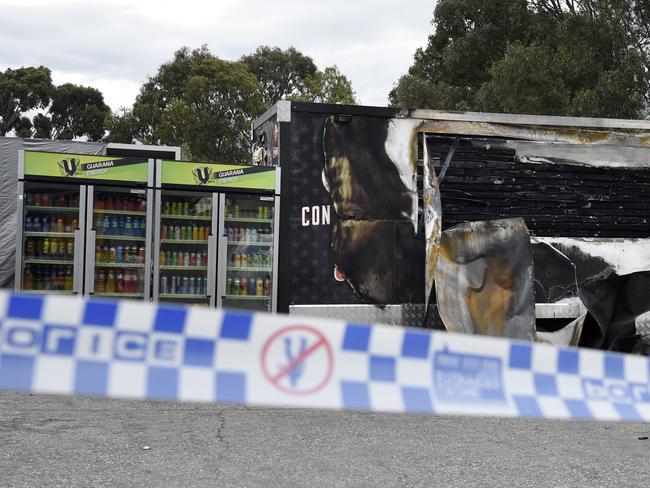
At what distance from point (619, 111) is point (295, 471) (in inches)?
643

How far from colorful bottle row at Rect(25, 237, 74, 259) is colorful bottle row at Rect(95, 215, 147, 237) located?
450 millimetres

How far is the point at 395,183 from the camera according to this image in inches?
A: 337

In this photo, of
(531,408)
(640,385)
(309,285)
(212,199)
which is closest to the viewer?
(531,408)

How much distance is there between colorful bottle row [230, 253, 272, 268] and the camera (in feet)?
30.7

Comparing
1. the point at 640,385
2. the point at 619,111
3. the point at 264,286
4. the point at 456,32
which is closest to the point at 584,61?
the point at 619,111

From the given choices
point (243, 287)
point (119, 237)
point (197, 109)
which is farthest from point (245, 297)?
point (197, 109)

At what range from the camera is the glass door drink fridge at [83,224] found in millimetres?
8594

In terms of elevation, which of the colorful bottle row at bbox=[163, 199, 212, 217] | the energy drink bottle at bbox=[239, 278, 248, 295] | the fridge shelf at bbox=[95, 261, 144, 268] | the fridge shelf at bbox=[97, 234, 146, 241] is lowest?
the energy drink bottle at bbox=[239, 278, 248, 295]

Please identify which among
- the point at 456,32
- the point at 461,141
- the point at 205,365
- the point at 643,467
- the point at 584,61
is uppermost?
the point at 456,32

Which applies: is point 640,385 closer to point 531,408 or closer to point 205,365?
point 531,408

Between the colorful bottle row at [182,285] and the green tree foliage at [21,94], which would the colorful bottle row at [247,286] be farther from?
the green tree foliage at [21,94]

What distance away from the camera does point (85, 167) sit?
8.66 meters

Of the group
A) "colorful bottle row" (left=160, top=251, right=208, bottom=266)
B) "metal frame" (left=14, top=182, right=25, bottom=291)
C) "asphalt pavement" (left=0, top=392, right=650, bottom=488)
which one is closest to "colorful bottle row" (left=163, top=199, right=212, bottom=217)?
"colorful bottle row" (left=160, top=251, right=208, bottom=266)

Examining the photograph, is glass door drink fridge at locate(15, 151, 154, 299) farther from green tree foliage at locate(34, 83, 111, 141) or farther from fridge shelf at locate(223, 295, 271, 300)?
green tree foliage at locate(34, 83, 111, 141)
